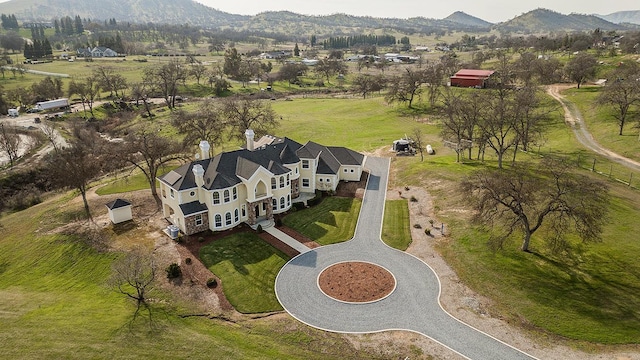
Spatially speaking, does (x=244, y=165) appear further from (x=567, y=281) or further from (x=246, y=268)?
(x=567, y=281)

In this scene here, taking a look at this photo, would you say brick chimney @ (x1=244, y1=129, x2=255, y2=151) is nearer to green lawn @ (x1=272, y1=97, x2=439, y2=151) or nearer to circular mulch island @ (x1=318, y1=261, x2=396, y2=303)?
circular mulch island @ (x1=318, y1=261, x2=396, y2=303)

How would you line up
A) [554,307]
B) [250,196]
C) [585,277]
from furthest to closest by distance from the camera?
[250,196] < [585,277] < [554,307]

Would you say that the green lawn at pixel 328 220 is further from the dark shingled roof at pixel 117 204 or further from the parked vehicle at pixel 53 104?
the parked vehicle at pixel 53 104

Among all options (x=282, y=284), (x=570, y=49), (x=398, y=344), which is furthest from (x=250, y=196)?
(x=570, y=49)

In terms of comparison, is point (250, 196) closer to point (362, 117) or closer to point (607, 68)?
point (362, 117)

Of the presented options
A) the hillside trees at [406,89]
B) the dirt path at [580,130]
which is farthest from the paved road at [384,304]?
the hillside trees at [406,89]

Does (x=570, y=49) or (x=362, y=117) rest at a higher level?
(x=570, y=49)

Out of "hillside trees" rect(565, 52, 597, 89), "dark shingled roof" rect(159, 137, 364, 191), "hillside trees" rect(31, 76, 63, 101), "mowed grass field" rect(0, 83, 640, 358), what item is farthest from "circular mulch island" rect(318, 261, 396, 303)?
"hillside trees" rect(31, 76, 63, 101)
